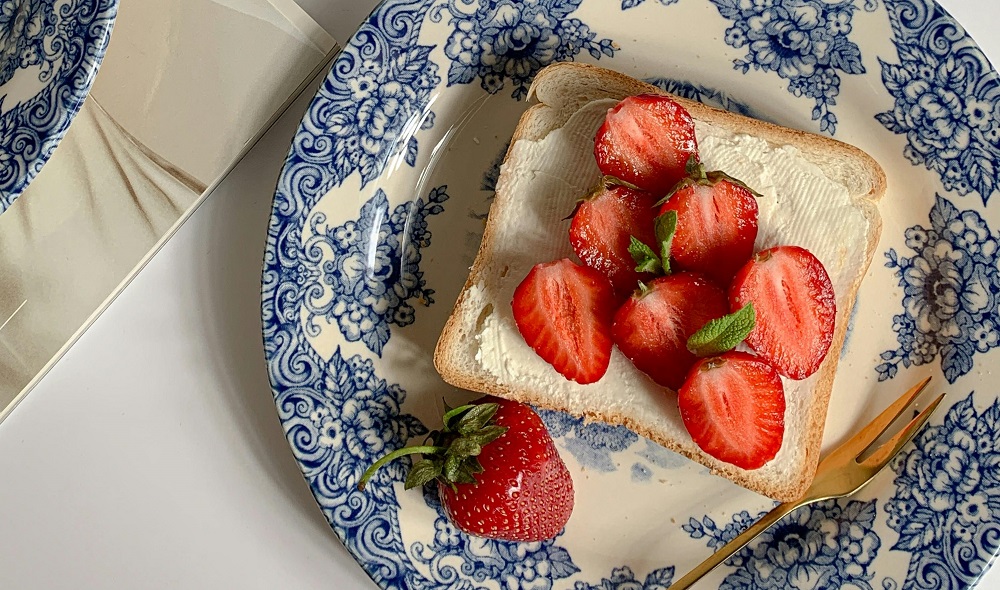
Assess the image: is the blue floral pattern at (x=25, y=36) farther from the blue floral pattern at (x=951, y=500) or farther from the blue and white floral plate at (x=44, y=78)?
the blue floral pattern at (x=951, y=500)

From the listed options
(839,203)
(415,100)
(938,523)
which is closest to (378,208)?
(415,100)

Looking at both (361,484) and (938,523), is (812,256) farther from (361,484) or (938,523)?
(361,484)

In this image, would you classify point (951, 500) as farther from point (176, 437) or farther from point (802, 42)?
point (176, 437)

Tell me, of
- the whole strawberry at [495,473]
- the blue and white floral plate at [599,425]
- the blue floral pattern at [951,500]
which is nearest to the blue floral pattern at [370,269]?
the blue and white floral plate at [599,425]

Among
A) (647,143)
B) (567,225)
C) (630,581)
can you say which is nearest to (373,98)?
(567,225)

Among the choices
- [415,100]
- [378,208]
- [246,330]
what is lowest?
[246,330]

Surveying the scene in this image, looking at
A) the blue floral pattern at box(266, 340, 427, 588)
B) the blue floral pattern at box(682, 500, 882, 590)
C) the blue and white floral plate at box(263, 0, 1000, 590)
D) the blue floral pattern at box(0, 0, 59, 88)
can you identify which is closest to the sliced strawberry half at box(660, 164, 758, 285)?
the blue and white floral plate at box(263, 0, 1000, 590)
